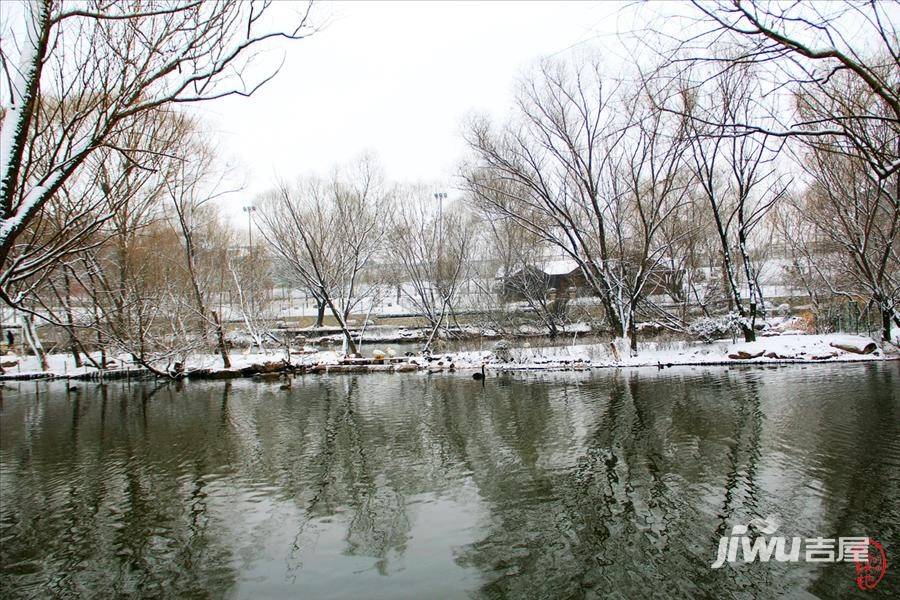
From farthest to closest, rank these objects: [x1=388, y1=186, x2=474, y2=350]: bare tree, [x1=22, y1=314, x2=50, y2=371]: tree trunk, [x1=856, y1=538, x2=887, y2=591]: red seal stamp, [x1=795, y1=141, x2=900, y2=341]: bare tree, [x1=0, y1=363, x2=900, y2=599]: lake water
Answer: [x1=388, y1=186, x2=474, y2=350]: bare tree < [x1=795, y1=141, x2=900, y2=341]: bare tree < [x1=22, y1=314, x2=50, y2=371]: tree trunk < [x1=0, y1=363, x2=900, y2=599]: lake water < [x1=856, y1=538, x2=887, y2=591]: red seal stamp

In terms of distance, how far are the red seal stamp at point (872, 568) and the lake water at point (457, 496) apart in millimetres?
79

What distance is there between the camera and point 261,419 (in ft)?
43.6

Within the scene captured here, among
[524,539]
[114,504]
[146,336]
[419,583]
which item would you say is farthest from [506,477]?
[146,336]

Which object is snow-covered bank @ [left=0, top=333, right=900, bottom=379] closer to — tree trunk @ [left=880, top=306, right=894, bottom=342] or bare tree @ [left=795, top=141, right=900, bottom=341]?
tree trunk @ [left=880, top=306, right=894, bottom=342]

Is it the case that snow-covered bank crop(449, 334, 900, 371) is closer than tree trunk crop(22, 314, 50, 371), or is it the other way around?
tree trunk crop(22, 314, 50, 371)

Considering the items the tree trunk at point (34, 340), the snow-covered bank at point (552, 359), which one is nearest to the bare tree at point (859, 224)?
the snow-covered bank at point (552, 359)

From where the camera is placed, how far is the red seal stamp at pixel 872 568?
486 cm

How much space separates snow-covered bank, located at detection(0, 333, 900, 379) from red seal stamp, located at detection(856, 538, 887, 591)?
14402 mm

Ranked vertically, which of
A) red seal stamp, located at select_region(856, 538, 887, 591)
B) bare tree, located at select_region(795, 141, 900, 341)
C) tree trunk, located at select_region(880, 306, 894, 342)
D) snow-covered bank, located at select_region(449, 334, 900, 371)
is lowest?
red seal stamp, located at select_region(856, 538, 887, 591)

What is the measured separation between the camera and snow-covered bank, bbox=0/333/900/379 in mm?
19344

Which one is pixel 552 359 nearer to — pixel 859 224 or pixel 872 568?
pixel 859 224

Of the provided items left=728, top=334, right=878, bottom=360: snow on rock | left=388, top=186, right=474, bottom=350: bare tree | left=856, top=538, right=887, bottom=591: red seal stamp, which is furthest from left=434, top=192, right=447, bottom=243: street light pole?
left=856, top=538, right=887, bottom=591: red seal stamp

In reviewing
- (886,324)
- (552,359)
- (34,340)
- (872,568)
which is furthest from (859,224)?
(34,340)

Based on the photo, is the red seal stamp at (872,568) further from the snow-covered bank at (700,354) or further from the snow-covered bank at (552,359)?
the snow-covered bank at (700,354)
